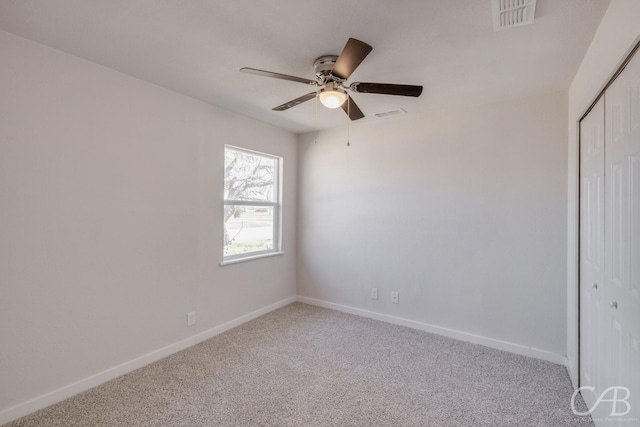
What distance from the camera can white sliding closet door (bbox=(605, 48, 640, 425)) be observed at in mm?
1321

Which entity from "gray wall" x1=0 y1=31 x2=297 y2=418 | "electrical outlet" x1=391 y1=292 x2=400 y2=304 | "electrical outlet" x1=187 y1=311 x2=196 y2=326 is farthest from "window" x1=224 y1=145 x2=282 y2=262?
"electrical outlet" x1=391 y1=292 x2=400 y2=304

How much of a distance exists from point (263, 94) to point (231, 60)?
628mm

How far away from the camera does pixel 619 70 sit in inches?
58.9

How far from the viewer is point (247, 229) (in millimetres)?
3699

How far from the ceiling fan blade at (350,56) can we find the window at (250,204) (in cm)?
186

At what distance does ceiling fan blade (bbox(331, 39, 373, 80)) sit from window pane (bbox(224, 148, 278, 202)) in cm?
191

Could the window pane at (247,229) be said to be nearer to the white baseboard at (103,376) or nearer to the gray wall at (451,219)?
the gray wall at (451,219)

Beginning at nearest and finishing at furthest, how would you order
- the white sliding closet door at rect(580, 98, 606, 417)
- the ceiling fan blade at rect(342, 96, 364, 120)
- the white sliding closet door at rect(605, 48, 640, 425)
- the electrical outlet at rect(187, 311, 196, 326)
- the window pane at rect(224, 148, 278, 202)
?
the white sliding closet door at rect(605, 48, 640, 425)
the white sliding closet door at rect(580, 98, 606, 417)
the ceiling fan blade at rect(342, 96, 364, 120)
the electrical outlet at rect(187, 311, 196, 326)
the window pane at rect(224, 148, 278, 202)

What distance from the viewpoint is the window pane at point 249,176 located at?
3.42 m

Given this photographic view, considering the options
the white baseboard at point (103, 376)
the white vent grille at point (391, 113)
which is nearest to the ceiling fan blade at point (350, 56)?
the white vent grille at point (391, 113)

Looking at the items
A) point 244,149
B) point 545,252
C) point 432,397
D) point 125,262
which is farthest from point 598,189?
point 125,262

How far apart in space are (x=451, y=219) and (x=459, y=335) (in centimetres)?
119

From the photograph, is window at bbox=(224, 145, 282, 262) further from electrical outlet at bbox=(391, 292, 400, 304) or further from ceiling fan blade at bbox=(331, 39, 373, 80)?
ceiling fan blade at bbox=(331, 39, 373, 80)

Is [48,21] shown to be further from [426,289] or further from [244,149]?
[426,289]
